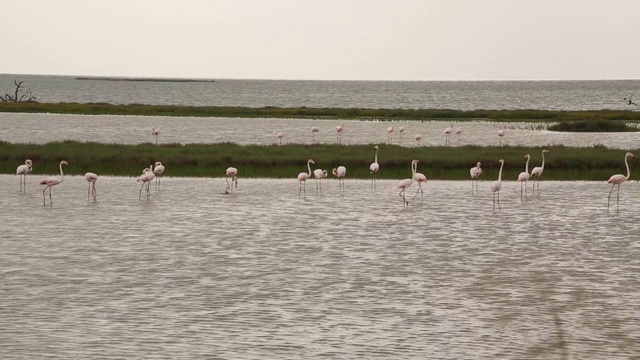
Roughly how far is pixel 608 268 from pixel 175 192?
1560cm

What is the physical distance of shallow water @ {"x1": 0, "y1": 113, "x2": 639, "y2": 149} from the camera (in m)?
54.1

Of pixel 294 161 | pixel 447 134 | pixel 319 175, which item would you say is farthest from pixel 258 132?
pixel 319 175

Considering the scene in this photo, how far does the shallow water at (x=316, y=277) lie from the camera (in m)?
13.7

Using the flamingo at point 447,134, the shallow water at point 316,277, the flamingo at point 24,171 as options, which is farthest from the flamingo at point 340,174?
the flamingo at point 447,134

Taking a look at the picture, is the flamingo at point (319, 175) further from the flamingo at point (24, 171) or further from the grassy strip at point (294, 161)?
the flamingo at point (24, 171)

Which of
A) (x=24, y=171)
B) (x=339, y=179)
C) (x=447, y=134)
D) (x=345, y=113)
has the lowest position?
(x=339, y=179)

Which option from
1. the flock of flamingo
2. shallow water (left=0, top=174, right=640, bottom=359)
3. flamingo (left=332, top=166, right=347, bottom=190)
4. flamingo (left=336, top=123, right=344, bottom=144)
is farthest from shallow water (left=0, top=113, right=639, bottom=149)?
shallow water (left=0, top=174, right=640, bottom=359)

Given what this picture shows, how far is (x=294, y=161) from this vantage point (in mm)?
38750

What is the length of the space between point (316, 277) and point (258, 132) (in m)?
43.5

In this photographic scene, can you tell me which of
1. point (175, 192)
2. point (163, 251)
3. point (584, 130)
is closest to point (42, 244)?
point (163, 251)

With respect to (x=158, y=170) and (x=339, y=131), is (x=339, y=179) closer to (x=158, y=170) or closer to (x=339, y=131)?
(x=158, y=170)

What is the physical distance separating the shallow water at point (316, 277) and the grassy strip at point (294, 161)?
630cm

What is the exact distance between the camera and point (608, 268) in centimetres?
1950

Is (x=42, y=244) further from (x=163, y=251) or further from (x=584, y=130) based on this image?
(x=584, y=130)
